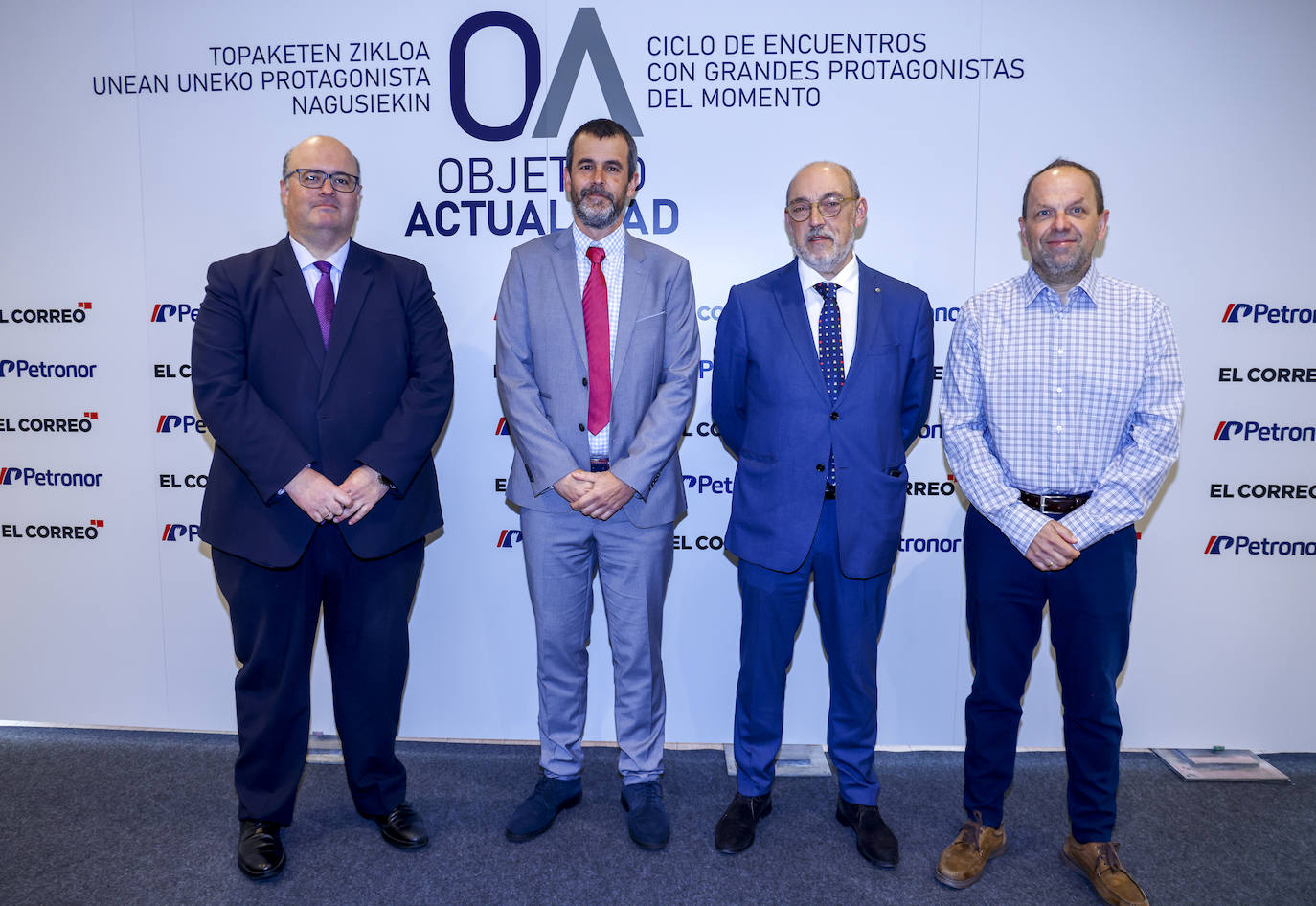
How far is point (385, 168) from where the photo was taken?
340cm

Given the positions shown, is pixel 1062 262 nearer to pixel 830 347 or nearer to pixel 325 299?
pixel 830 347

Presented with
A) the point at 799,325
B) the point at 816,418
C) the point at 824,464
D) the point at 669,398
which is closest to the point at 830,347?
the point at 799,325

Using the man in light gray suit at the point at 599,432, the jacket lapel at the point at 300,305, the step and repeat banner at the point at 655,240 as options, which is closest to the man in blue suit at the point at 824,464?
the man in light gray suit at the point at 599,432

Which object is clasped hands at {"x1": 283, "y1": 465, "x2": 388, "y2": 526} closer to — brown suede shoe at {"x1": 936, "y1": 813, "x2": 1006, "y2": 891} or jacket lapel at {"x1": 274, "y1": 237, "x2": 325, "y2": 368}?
jacket lapel at {"x1": 274, "y1": 237, "x2": 325, "y2": 368}

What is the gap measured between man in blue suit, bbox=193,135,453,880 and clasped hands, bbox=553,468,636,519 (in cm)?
47

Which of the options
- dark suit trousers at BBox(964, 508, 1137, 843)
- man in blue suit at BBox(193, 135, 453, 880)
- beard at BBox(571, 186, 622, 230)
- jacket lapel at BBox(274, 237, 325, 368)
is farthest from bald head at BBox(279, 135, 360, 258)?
dark suit trousers at BBox(964, 508, 1137, 843)

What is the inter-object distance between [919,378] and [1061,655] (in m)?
0.95

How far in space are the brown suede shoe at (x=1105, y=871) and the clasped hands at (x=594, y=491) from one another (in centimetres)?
176

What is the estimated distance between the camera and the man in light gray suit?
268 cm

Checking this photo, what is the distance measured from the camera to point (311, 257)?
2.66m

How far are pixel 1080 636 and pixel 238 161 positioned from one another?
11.8 ft

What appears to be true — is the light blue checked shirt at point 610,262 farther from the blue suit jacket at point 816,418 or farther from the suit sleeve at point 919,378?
the suit sleeve at point 919,378

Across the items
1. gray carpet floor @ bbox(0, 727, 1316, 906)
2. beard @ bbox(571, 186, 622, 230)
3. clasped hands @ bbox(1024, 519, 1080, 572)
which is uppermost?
beard @ bbox(571, 186, 622, 230)

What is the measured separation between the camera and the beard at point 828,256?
264cm
